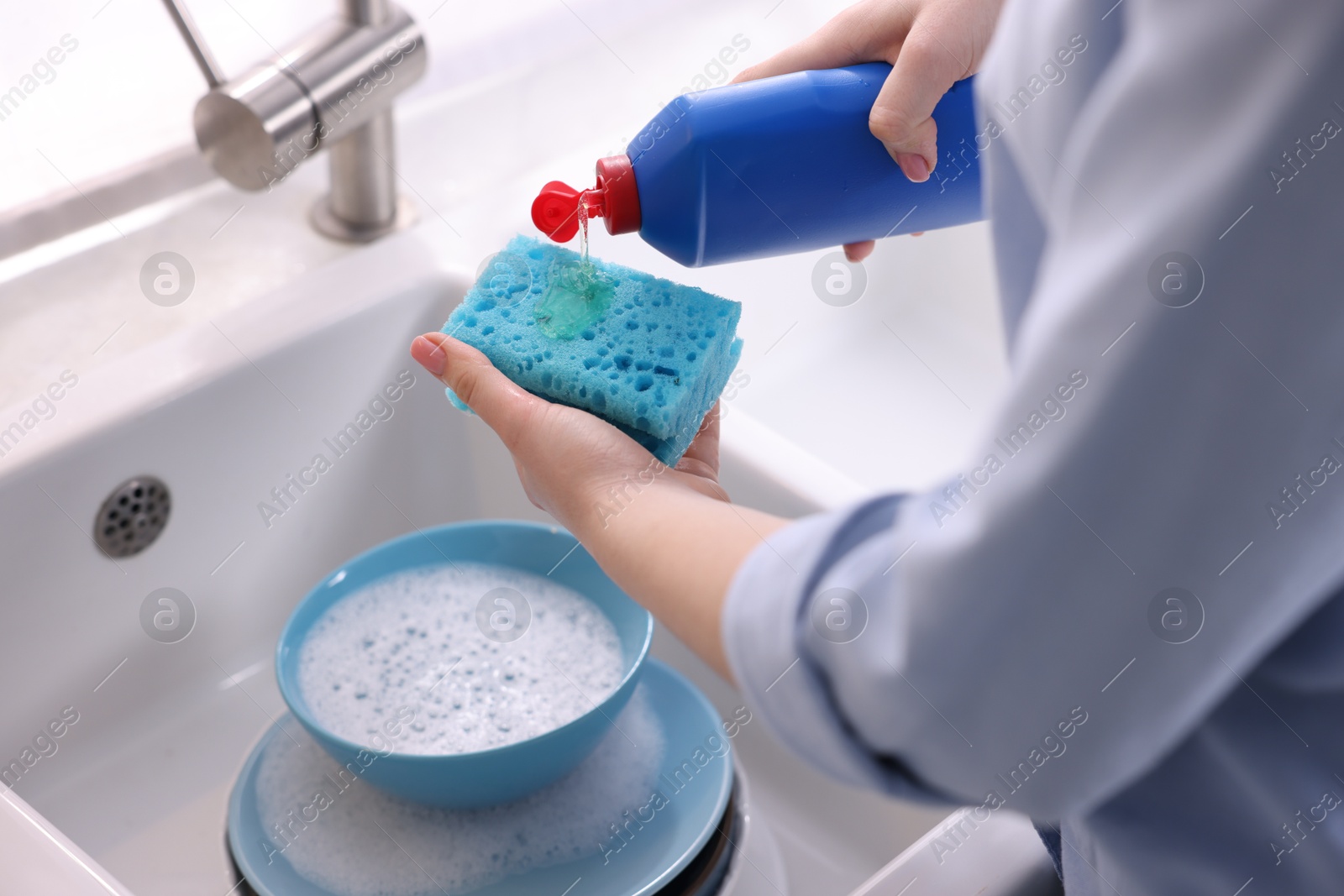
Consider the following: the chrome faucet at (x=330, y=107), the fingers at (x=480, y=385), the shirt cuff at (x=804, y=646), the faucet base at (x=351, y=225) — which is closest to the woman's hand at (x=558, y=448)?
the fingers at (x=480, y=385)

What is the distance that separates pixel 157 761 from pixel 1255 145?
2.76 feet

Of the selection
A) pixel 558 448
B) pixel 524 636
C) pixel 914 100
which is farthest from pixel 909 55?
pixel 524 636

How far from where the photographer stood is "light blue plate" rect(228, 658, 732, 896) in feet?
2.23

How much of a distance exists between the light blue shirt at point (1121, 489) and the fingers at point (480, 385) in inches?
9.6

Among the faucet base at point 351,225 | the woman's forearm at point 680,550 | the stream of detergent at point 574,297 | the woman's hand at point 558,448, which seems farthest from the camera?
the faucet base at point 351,225

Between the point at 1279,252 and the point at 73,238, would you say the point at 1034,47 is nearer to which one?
the point at 1279,252

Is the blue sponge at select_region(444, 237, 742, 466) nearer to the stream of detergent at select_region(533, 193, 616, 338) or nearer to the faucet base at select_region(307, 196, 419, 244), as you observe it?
the stream of detergent at select_region(533, 193, 616, 338)

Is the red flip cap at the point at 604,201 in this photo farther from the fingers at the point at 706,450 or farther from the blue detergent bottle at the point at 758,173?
the fingers at the point at 706,450

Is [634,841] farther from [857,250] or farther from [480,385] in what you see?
[857,250]

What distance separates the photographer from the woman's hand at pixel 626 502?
447 mm

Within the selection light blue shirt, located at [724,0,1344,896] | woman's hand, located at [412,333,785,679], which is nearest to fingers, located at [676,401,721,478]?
woman's hand, located at [412,333,785,679]

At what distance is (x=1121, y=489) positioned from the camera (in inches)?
12.4

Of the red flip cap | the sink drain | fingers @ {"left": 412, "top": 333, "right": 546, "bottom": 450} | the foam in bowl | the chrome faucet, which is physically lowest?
the sink drain

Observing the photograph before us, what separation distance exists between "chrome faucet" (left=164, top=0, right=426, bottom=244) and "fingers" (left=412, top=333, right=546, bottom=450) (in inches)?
11.2
